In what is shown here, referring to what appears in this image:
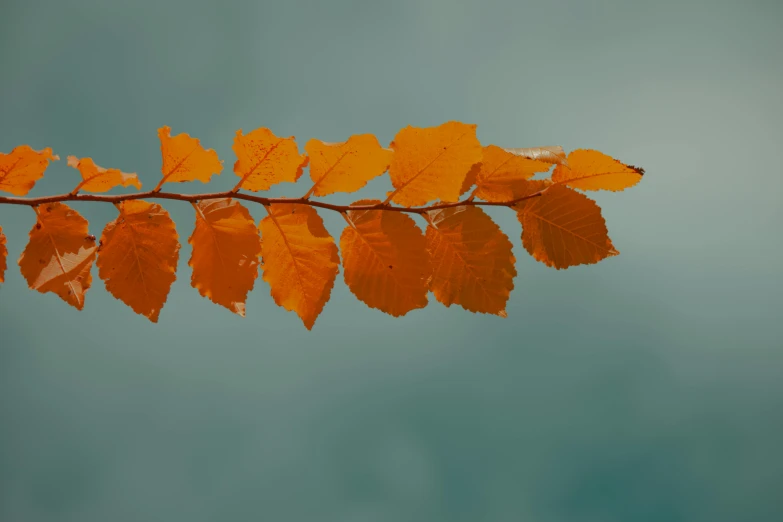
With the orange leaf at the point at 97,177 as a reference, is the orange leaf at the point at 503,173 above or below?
below

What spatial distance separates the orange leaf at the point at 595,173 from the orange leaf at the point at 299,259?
0.53 m

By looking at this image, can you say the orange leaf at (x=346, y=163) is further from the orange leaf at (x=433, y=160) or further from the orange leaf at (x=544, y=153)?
the orange leaf at (x=544, y=153)

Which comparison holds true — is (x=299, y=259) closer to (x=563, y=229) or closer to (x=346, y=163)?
(x=346, y=163)

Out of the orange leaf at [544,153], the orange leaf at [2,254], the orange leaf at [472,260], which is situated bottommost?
the orange leaf at [472,260]

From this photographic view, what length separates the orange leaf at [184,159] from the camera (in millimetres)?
1138

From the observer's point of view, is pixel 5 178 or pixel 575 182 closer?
pixel 5 178

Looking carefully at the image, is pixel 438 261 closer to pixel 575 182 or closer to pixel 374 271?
pixel 374 271

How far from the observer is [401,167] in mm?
1172

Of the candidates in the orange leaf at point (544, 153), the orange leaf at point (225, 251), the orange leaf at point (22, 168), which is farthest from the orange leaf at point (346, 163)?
the orange leaf at point (22, 168)

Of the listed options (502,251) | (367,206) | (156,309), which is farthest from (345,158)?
(156,309)

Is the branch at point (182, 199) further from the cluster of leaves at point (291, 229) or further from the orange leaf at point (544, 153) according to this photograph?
the orange leaf at point (544, 153)

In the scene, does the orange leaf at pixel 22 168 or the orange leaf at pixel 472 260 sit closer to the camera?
the orange leaf at pixel 22 168

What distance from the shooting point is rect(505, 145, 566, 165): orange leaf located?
120cm

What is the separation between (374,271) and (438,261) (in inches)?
5.6
